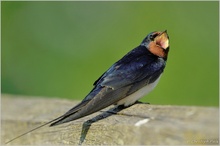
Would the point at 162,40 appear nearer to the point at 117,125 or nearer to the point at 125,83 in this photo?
the point at 125,83

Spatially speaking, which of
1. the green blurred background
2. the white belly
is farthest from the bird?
the green blurred background

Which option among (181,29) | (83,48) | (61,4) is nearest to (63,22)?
(61,4)

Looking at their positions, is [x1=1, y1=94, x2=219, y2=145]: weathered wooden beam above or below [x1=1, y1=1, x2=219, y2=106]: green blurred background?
below

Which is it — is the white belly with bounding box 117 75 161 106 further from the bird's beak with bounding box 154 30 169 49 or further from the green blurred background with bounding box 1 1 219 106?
the green blurred background with bounding box 1 1 219 106

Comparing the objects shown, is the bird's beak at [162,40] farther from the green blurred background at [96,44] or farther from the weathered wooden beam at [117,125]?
the green blurred background at [96,44]

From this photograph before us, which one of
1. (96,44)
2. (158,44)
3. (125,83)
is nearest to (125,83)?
(125,83)

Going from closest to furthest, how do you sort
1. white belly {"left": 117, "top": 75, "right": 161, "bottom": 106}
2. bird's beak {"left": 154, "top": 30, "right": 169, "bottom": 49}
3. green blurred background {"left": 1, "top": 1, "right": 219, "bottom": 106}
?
1. white belly {"left": 117, "top": 75, "right": 161, "bottom": 106}
2. bird's beak {"left": 154, "top": 30, "right": 169, "bottom": 49}
3. green blurred background {"left": 1, "top": 1, "right": 219, "bottom": 106}

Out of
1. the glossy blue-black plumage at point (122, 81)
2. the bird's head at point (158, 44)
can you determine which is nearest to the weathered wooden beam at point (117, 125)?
the glossy blue-black plumage at point (122, 81)
